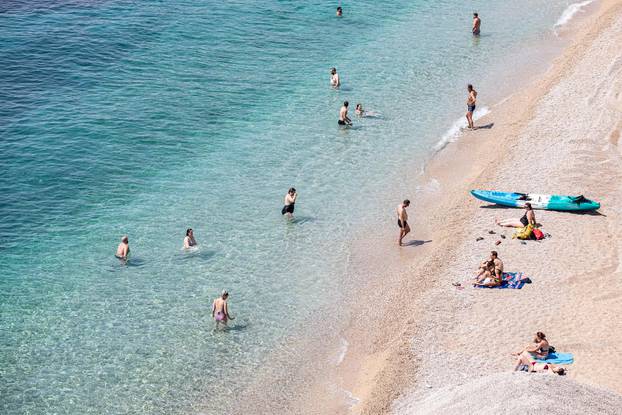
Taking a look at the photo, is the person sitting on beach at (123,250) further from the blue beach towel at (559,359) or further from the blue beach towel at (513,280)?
the blue beach towel at (559,359)

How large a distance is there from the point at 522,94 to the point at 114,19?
26895 millimetres

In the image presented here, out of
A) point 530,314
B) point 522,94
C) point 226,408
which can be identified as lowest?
point 226,408

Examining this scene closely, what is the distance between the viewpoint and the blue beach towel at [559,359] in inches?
774

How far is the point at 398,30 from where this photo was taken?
51.5m

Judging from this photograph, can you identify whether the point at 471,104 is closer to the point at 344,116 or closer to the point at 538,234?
the point at 344,116

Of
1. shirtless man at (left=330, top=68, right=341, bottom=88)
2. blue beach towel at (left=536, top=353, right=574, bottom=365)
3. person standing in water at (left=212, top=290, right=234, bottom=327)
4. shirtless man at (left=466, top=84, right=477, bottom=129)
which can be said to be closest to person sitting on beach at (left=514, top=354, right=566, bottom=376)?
blue beach towel at (left=536, top=353, right=574, bottom=365)

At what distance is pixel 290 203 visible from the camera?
2920cm

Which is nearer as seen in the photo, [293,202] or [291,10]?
[293,202]

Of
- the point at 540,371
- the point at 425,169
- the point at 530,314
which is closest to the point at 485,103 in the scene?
the point at 425,169

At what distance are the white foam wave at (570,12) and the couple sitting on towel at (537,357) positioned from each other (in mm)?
37134

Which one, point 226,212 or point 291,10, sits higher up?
point 291,10

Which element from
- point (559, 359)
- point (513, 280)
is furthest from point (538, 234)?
point (559, 359)

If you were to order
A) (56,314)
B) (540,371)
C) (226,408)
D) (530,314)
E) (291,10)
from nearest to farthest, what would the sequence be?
(540,371), (226,408), (530,314), (56,314), (291,10)

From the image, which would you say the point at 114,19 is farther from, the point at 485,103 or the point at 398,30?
the point at 485,103
